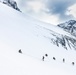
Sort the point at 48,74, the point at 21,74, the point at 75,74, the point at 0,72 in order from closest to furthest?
the point at 0,72 < the point at 21,74 < the point at 48,74 < the point at 75,74

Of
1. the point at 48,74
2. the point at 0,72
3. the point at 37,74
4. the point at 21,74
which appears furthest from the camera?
the point at 48,74

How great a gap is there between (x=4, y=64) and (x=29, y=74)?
9.04ft

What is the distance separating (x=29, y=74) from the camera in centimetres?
2298

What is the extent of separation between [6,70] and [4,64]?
1.83m

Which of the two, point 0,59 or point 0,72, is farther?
point 0,59

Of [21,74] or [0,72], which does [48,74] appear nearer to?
[21,74]

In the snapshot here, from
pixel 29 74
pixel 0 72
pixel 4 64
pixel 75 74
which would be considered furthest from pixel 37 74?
pixel 75 74

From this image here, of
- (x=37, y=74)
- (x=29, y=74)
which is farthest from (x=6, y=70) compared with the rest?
(x=37, y=74)

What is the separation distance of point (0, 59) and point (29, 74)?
3771 millimetres

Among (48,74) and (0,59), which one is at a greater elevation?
(0,59)

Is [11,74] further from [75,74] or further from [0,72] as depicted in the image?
[75,74]

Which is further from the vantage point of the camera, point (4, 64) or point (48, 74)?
point (48, 74)

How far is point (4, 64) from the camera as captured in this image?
23.1 meters

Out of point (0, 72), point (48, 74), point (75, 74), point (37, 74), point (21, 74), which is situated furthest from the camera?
point (75, 74)
